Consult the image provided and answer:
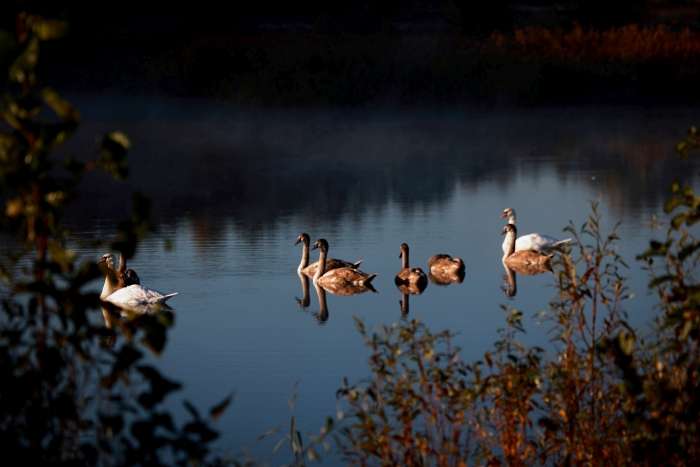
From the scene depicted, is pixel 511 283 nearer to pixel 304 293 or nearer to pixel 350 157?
pixel 304 293

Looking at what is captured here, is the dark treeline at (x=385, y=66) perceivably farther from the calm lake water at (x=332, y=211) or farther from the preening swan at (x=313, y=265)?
the preening swan at (x=313, y=265)

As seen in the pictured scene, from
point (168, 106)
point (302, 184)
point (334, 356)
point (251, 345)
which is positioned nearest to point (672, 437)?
point (334, 356)

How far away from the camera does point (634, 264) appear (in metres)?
9.52

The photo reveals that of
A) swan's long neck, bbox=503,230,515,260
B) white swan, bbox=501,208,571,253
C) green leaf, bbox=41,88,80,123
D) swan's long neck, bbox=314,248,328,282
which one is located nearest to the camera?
green leaf, bbox=41,88,80,123

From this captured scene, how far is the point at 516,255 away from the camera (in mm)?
10133

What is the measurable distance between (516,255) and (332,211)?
150 inches

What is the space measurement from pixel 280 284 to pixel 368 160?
10.1 metres

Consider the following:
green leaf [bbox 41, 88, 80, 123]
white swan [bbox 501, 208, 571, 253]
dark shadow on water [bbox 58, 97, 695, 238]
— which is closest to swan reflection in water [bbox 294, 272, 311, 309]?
white swan [bbox 501, 208, 571, 253]

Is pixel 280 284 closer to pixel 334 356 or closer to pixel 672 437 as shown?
pixel 334 356

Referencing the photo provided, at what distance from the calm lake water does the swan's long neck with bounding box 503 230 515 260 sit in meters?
0.20

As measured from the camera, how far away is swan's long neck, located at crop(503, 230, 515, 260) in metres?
10.3

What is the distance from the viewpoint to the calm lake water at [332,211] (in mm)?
6781

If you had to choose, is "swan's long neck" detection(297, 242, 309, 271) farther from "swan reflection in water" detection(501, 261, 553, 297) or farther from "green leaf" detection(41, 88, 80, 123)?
"green leaf" detection(41, 88, 80, 123)

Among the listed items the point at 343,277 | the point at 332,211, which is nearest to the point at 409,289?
the point at 343,277
